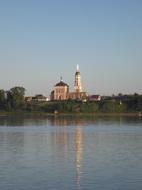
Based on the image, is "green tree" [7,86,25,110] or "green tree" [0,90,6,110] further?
"green tree" [0,90,6,110]

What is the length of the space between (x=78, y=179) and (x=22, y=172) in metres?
3.01

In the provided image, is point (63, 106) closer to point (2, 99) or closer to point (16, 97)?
point (16, 97)

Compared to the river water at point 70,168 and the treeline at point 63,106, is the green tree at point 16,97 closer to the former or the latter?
the treeline at point 63,106

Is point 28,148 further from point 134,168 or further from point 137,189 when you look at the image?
point 137,189

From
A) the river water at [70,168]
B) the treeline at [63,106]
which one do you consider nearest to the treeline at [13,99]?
the treeline at [63,106]

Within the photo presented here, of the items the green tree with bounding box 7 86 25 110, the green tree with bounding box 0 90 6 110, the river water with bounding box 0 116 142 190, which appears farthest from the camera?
the green tree with bounding box 0 90 6 110

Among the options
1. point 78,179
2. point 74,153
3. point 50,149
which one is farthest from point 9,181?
point 50,149

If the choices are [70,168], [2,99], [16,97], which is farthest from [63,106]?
[70,168]

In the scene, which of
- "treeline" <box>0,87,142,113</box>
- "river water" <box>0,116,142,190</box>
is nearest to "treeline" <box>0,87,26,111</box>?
"treeline" <box>0,87,142,113</box>

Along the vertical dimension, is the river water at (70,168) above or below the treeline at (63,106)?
below

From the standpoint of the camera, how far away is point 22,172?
2572 centimetres

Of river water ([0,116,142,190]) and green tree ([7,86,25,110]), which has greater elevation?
green tree ([7,86,25,110])

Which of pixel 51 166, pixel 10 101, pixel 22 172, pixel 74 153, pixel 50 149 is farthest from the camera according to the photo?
pixel 10 101

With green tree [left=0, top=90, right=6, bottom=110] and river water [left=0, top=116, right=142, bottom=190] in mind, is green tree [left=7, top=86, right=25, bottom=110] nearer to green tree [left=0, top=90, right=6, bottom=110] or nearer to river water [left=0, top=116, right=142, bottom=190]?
green tree [left=0, top=90, right=6, bottom=110]
